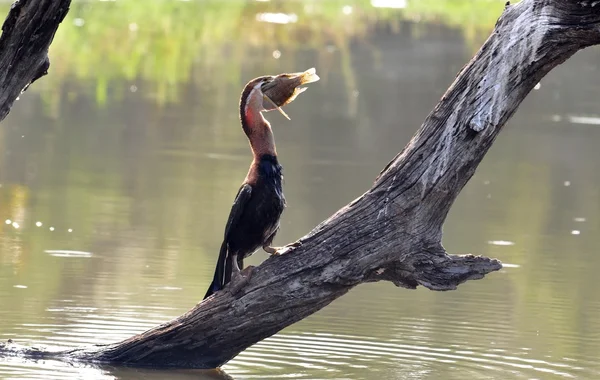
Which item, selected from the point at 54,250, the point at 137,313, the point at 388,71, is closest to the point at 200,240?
the point at 54,250

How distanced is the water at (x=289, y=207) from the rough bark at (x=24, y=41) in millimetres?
1395

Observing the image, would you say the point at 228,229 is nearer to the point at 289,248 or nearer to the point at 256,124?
the point at 289,248

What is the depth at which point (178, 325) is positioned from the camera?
6.21 m

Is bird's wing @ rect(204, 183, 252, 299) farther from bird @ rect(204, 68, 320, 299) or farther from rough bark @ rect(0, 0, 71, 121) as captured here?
rough bark @ rect(0, 0, 71, 121)

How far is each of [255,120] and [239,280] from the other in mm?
725

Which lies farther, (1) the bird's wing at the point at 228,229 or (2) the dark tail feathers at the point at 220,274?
(2) the dark tail feathers at the point at 220,274

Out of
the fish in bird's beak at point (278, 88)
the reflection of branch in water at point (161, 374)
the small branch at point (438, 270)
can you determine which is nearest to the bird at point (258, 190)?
the fish in bird's beak at point (278, 88)

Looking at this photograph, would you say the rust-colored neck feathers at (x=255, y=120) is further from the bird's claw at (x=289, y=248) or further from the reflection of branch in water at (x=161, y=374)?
the reflection of branch in water at (x=161, y=374)

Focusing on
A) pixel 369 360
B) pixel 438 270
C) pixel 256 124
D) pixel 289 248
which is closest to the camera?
pixel 438 270

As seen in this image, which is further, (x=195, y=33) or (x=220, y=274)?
(x=195, y=33)

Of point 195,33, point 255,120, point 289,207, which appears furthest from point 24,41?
point 195,33

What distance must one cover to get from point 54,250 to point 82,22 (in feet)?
49.8

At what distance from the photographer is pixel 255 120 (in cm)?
622

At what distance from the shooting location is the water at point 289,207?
6.88 meters
